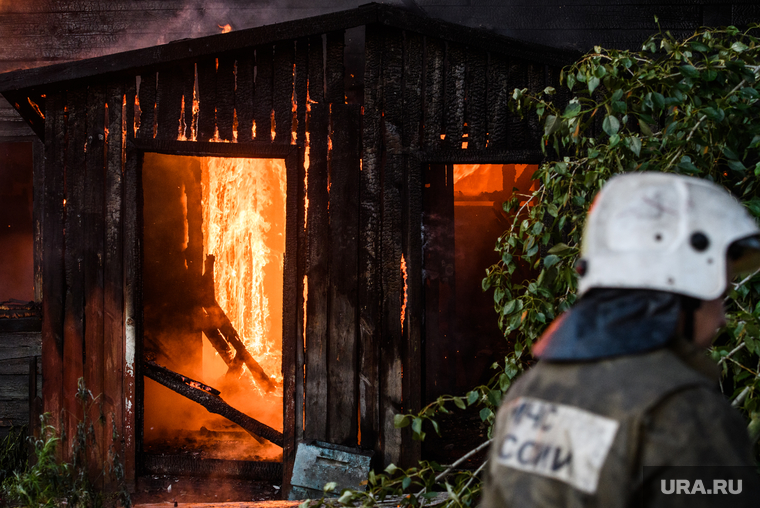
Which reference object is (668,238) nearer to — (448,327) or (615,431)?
(615,431)

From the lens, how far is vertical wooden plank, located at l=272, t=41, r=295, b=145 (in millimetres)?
4422

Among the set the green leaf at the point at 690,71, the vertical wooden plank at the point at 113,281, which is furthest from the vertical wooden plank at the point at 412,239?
the vertical wooden plank at the point at 113,281

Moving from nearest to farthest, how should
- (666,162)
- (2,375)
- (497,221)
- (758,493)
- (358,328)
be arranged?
(758,493) → (666,162) → (358,328) → (2,375) → (497,221)

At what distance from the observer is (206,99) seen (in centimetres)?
440

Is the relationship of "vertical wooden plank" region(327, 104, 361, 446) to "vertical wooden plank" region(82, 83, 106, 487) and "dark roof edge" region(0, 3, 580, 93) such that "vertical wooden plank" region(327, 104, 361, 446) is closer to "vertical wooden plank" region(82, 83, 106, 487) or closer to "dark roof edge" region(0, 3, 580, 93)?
"dark roof edge" region(0, 3, 580, 93)

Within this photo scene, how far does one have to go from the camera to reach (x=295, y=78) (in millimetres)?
4445

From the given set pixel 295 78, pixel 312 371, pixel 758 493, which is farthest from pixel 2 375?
pixel 758 493

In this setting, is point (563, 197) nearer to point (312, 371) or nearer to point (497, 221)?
point (312, 371)

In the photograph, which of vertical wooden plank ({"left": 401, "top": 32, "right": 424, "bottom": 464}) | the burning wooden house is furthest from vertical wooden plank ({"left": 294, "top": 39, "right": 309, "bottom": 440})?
vertical wooden plank ({"left": 401, "top": 32, "right": 424, "bottom": 464})

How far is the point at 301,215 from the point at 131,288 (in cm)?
166

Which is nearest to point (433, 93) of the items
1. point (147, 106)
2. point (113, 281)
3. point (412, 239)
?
point (412, 239)

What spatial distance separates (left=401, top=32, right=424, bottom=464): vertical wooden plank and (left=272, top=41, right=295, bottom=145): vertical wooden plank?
1043 millimetres

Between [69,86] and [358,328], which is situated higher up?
[69,86]

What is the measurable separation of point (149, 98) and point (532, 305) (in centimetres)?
375
